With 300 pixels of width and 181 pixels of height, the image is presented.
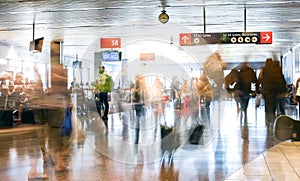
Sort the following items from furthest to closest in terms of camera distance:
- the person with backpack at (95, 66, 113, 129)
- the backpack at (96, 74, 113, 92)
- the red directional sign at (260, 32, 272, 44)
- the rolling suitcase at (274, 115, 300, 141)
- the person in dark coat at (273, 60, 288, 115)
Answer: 1. the red directional sign at (260, 32, 272, 44)
2. the person with backpack at (95, 66, 113, 129)
3. the backpack at (96, 74, 113, 92)
4. the person in dark coat at (273, 60, 288, 115)
5. the rolling suitcase at (274, 115, 300, 141)

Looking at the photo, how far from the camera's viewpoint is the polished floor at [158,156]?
10.9 ft

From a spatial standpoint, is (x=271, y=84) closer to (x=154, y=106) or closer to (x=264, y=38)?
(x=154, y=106)

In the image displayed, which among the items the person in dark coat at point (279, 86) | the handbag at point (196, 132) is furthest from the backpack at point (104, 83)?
the person in dark coat at point (279, 86)

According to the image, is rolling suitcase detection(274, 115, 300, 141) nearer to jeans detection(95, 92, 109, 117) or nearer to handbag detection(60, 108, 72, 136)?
handbag detection(60, 108, 72, 136)

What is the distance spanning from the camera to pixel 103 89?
594cm

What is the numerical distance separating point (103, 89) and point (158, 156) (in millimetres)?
2202

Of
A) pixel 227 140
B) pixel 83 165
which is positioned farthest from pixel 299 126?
pixel 227 140

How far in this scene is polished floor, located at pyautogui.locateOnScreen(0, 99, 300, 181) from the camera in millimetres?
3332

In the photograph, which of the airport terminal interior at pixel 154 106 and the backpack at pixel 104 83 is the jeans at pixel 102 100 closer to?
the airport terminal interior at pixel 154 106

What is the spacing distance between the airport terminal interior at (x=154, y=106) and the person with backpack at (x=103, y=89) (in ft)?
0.19

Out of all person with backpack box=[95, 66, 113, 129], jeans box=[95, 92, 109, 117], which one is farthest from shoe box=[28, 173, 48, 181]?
jeans box=[95, 92, 109, 117]

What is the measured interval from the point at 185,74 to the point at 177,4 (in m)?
3.30

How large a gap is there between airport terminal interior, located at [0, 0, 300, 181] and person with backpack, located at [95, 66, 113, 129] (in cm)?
6

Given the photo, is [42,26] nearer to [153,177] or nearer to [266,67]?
[266,67]
